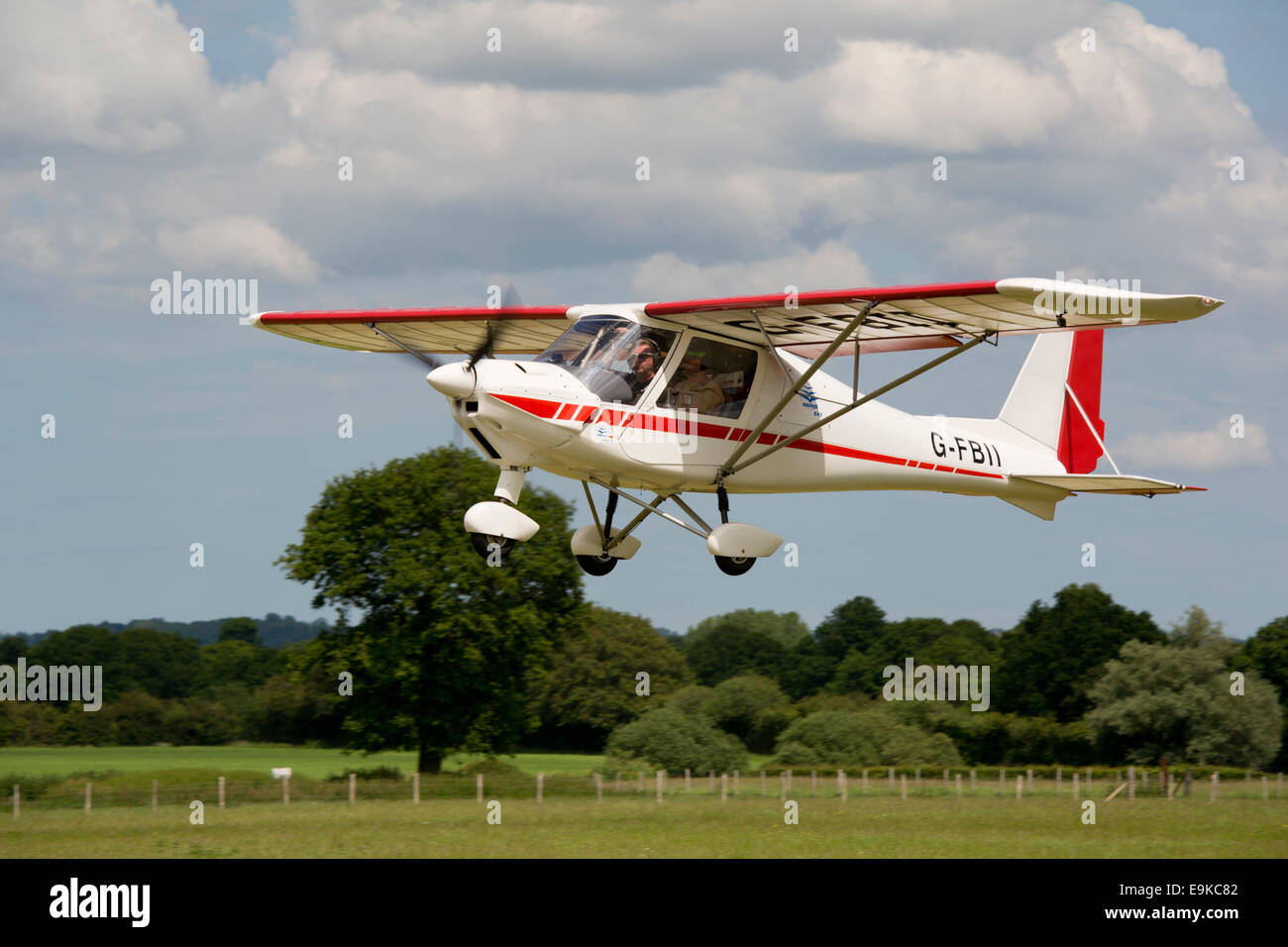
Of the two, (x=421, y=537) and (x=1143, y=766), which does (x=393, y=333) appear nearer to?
(x=421, y=537)

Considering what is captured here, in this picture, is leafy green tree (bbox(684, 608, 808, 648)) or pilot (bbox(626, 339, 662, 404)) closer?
pilot (bbox(626, 339, 662, 404))

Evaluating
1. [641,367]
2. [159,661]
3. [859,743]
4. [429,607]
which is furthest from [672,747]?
[159,661]

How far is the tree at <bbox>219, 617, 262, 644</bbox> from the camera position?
347ft

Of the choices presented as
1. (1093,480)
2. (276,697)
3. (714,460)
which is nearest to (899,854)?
(1093,480)

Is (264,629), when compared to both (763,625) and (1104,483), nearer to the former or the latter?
(763,625)

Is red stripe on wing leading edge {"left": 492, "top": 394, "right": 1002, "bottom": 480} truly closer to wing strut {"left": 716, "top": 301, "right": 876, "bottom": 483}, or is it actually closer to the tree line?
wing strut {"left": 716, "top": 301, "right": 876, "bottom": 483}

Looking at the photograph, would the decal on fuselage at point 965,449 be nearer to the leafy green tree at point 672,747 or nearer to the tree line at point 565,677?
the tree line at point 565,677

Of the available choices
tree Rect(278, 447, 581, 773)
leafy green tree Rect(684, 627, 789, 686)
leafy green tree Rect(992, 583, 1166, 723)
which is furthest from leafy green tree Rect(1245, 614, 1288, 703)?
tree Rect(278, 447, 581, 773)

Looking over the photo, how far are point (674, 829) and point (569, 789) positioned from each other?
1264 cm

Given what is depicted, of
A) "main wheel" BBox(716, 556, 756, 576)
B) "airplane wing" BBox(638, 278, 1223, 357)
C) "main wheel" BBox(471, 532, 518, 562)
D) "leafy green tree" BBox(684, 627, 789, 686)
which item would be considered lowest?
"leafy green tree" BBox(684, 627, 789, 686)

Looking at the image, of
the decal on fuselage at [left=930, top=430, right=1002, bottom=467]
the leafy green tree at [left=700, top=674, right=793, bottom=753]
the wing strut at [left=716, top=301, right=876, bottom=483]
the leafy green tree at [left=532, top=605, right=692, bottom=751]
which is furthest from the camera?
the leafy green tree at [left=532, top=605, right=692, bottom=751]

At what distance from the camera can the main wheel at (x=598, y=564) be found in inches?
694

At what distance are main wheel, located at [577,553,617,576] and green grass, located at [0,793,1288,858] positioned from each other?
17.4 feet

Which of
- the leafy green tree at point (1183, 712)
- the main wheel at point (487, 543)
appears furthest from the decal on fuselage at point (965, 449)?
the leafy green tree at point (1183, 712)
